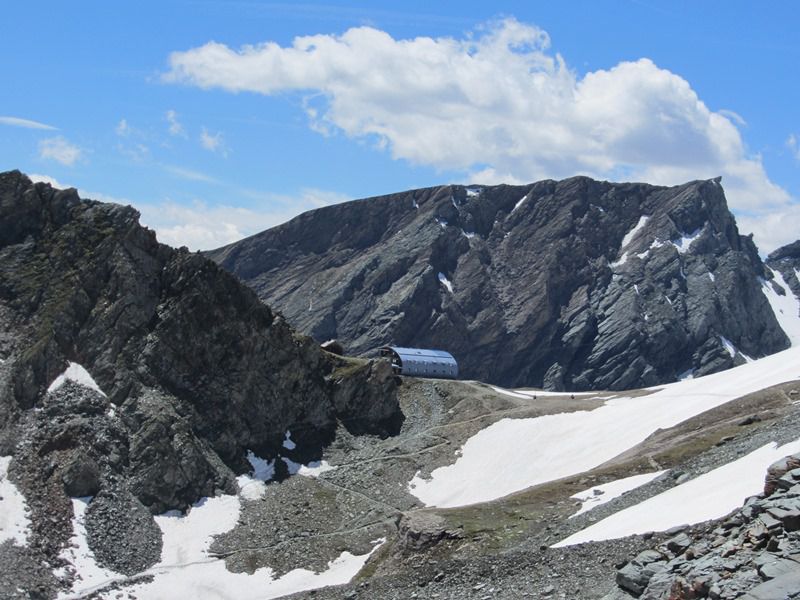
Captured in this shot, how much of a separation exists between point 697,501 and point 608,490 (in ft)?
54.5

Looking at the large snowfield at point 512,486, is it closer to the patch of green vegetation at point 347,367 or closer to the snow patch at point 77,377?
the snow patch at point 77,377

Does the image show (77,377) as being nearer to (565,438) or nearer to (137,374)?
(137,374)

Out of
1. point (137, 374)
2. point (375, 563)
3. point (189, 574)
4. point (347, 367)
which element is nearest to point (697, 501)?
point (375, 563)

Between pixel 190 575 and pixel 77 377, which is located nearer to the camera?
pixel 190 575

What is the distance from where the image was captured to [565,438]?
9225 cm

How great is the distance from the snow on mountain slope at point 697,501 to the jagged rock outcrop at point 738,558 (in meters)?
6.04

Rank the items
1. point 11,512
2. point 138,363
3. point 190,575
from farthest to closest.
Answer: point 138,363 → point 190,575 → point 11,512

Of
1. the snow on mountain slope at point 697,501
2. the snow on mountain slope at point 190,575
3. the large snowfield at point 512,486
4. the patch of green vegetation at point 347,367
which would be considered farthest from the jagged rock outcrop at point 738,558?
the patch of green vegetation at point 347,367

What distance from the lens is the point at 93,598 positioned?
6381 cm

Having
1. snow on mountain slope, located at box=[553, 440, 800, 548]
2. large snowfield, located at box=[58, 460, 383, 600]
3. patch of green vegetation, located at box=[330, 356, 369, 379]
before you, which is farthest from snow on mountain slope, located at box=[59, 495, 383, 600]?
patch of green vegetation, located at box=[330, 356, 369, 379]

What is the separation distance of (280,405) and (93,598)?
41.1 meters

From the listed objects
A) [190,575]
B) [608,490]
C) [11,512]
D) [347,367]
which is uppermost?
[347,367]

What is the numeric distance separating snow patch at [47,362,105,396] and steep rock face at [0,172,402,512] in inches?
23.3

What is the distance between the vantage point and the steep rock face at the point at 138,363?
81.9 m
